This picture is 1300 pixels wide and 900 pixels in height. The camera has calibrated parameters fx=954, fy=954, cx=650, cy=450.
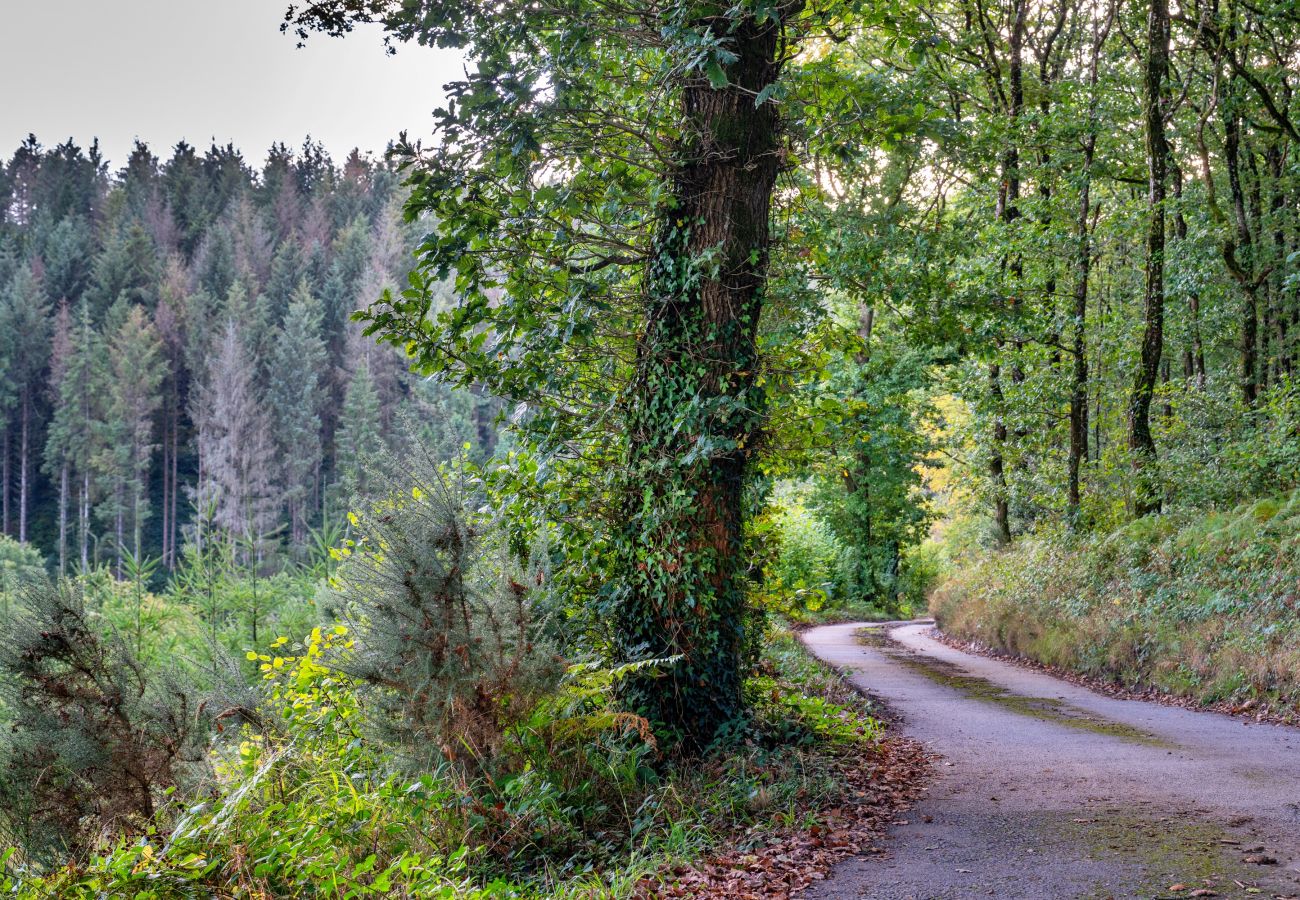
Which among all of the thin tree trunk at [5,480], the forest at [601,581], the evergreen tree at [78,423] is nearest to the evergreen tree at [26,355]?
the thin tree trunk at [5,480]

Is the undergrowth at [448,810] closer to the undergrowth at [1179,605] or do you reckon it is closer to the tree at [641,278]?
the tree at [641,278]

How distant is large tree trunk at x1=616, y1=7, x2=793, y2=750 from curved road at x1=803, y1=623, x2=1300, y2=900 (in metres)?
1.84

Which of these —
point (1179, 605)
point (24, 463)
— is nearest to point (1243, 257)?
point (1179, 605)

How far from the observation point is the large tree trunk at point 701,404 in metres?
6.79

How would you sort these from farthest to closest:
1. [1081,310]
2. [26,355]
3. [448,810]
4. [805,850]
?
[26,355]
[1081,310]
[448,810]
[805,850]

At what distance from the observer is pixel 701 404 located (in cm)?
666

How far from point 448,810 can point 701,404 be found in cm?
308

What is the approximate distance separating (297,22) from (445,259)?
1971 millimetres

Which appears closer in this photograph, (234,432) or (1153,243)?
(1153,243)

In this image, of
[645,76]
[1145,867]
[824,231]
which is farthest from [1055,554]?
[1145,867]

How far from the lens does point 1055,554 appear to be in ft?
57.9

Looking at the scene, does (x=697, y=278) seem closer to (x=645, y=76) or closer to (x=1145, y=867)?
(x=645, y=76)

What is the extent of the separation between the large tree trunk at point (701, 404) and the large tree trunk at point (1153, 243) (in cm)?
→ 1052

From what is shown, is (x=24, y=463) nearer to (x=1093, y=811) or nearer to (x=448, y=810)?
(x=448, y=810)
